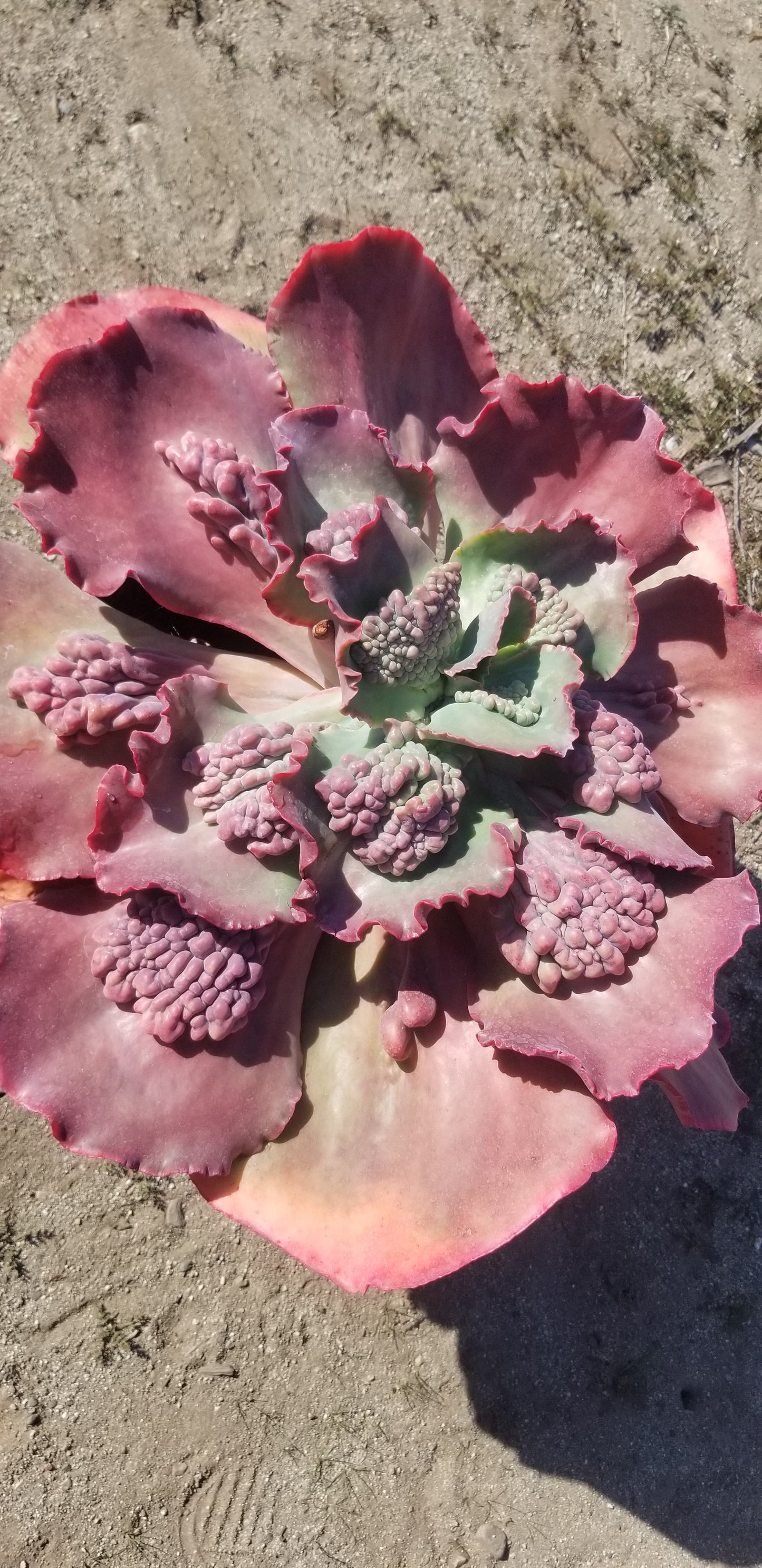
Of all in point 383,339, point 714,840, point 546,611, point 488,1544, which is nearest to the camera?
point 546,611

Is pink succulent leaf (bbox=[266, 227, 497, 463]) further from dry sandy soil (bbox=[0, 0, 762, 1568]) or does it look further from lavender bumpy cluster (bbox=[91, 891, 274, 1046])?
dry sandy soil (bbox=[0, 0, 762, 1568])

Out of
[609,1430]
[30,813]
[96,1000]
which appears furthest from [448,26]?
[609,1430]

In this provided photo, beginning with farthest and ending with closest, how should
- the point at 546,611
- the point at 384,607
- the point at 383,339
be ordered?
the point at 383,339 → the point at 546,611 → the point at 384,607

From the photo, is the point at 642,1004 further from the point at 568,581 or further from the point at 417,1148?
the point at 568,581

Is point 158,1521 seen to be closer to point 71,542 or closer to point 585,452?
point 71,542

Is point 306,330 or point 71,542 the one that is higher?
point 306,330

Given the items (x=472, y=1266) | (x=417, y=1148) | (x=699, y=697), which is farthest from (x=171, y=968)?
(x=472, y=1266)

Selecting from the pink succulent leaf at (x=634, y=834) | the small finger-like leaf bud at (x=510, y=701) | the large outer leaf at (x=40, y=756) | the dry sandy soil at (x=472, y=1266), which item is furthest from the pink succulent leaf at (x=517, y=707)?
the dry sandy soil at (x=472, y=1266)
